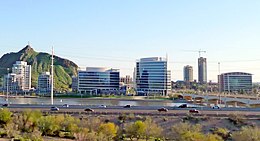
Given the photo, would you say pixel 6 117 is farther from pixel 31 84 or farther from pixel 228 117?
pixel 31 84

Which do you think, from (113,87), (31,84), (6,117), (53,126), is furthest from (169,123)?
(31,84)

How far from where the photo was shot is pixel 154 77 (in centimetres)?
13250

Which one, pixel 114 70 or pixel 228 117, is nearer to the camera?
pixel 228 117

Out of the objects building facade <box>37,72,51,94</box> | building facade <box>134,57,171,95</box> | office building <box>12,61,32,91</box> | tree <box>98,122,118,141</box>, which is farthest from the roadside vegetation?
office building <box>12,61,32,91</box>

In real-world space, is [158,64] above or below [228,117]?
above

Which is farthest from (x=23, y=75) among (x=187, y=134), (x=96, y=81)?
(x=187, y=134)

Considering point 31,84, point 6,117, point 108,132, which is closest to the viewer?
point 108,132

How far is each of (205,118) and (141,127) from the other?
9419 millimetres

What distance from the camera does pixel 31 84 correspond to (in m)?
179

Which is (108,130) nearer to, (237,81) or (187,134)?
(187,134)

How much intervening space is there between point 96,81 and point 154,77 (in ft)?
78.6

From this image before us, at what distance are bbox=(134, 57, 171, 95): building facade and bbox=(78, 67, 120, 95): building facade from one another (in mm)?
11740

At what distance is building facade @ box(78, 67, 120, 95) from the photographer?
13762 centimetres

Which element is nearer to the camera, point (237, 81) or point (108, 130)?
point (108, 130)
